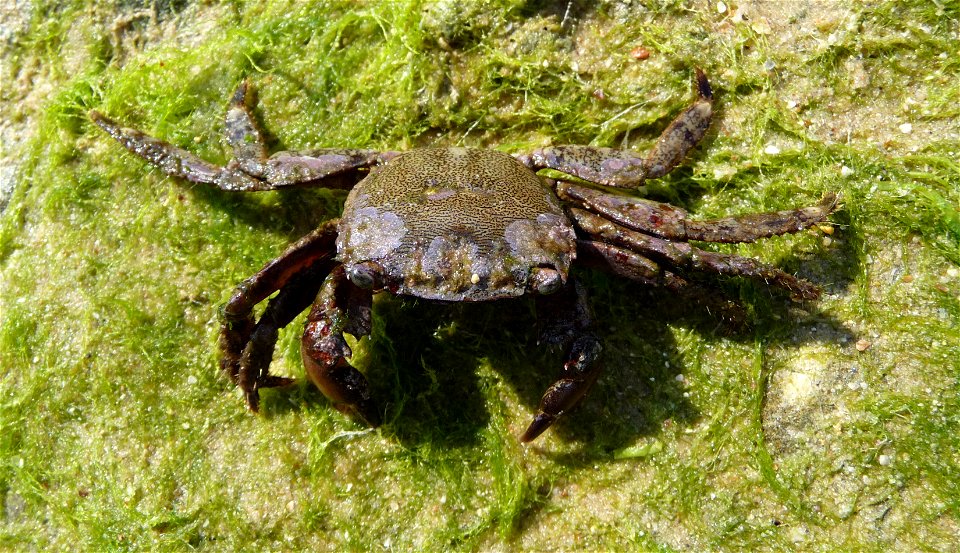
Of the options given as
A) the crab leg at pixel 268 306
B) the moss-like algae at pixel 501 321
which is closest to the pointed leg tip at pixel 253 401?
the crab leg at pixel 268 306

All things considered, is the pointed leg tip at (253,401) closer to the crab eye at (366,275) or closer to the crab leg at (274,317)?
the crab leg at (274,317)

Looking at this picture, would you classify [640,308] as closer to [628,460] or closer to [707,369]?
[707,369]

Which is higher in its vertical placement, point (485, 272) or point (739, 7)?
point (739, 7)

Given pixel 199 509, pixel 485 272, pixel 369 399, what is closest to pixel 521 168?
pixel 485 272

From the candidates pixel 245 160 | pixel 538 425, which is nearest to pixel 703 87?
pixel 538 425

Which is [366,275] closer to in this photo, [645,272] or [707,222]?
[645,272]

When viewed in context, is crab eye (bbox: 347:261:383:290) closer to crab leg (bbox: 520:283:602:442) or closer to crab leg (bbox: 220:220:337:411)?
crab leg (bbox: 220:220:337:411)
